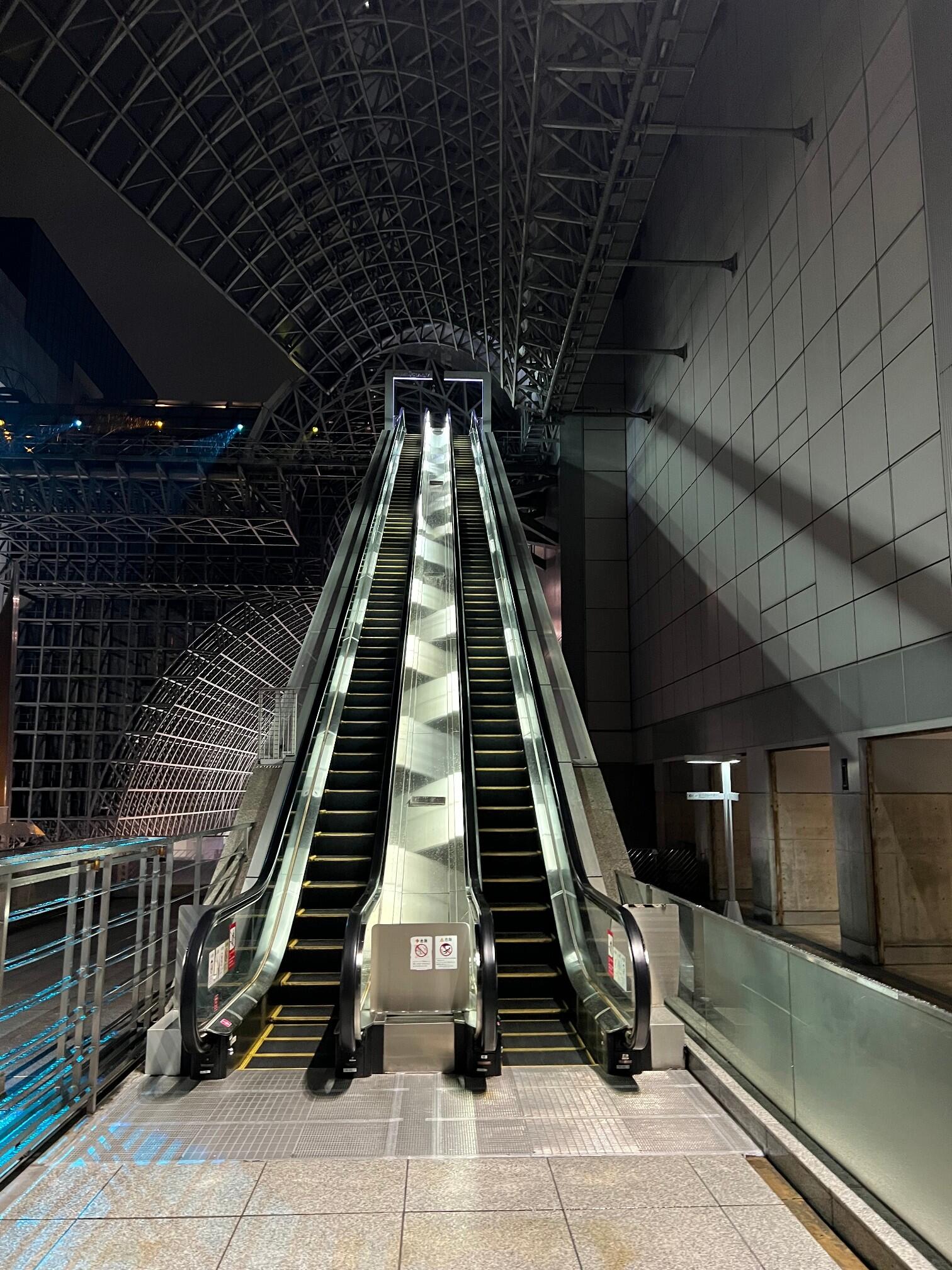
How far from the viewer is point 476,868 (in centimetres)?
703

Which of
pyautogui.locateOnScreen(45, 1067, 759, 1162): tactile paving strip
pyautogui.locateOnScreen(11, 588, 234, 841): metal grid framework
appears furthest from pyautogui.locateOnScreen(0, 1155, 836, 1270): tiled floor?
pyautogui.locateOnScreen(11, 588, 234, 841): metal grid framework

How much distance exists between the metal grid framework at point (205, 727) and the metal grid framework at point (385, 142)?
1258 centimetres

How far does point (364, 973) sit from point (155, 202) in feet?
75.2

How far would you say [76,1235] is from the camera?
11.5 feet

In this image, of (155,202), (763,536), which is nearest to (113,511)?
(155,202)

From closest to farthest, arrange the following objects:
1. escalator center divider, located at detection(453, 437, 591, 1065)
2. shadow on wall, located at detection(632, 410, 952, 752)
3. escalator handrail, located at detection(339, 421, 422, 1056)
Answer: escalator handrail, located at detection(339, 421, 422, 1056)
escalator center divider, located at detection(453, 437, 591, 1065)
shadow on wall, located at detection(632, 410, 952, 752)

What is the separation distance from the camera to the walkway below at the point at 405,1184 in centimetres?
340

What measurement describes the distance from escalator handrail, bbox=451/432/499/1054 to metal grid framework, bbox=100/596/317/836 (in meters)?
23.1

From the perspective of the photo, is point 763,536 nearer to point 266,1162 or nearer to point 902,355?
point 902,355

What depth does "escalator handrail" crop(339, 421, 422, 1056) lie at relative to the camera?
5.30m

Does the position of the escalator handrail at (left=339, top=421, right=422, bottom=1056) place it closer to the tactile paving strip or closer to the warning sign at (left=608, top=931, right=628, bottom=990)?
the tactile paving strip

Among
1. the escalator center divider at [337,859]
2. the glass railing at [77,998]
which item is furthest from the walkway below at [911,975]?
the glass railing at [77,998]

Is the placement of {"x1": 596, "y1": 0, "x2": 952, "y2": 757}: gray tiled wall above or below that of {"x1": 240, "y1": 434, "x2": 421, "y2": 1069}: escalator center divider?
above

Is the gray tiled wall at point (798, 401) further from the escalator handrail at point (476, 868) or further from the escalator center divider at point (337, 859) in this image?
the escalator center divider at point (337, 859)
